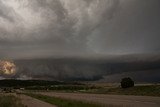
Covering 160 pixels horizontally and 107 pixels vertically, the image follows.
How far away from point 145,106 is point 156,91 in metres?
50.1

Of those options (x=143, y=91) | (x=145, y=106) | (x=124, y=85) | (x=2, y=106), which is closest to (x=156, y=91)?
(x=143, y=91)

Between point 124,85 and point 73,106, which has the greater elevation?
point 124,85

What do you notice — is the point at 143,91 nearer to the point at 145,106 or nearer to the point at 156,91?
the point at 156,91

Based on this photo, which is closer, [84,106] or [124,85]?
[84,106]

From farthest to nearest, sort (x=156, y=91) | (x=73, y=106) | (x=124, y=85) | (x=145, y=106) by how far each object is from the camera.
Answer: (x=124, y=85)
(x=156, y=91)
(x=73, y=106)
(x=145, y=106)

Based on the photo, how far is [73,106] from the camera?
52.1 m

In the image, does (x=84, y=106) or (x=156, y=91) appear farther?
(x=156, y=91)

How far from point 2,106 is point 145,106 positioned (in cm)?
2029

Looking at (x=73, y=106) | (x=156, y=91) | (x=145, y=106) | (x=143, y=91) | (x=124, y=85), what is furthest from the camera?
(x=124, y=85)

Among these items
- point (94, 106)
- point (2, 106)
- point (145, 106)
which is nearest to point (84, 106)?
point (94, 106)

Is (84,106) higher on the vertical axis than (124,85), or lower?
lower

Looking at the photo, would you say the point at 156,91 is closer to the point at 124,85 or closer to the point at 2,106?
the point at 124,85

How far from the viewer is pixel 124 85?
415 ft

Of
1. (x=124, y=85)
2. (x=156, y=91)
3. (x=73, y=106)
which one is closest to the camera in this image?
(x=73, y=106)
